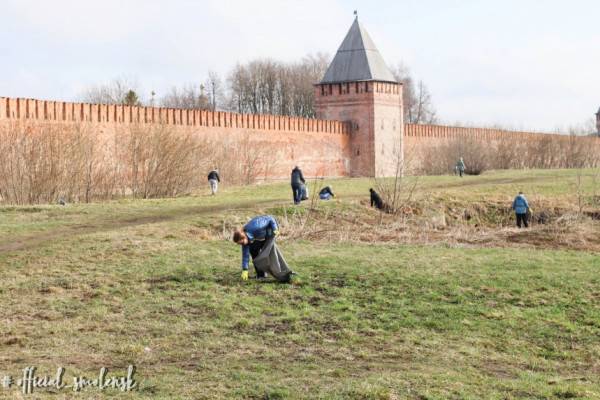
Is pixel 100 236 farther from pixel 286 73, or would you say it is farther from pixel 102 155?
pixel 286 73

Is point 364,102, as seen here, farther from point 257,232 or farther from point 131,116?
point 257,232

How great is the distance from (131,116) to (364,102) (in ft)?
43.9

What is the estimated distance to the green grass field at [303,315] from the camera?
23.7 ft

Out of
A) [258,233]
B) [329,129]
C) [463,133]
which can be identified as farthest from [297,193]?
[463,133]

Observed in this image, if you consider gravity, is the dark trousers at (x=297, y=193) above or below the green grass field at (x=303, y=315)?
above

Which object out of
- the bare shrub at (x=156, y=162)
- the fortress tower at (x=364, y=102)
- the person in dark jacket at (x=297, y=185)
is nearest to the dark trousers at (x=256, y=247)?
the person in dark jacket at (x=297, y=185)

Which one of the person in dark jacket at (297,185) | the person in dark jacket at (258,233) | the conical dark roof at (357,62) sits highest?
the conical dark roof at (357,62)

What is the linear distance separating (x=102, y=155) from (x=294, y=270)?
44.6 feet

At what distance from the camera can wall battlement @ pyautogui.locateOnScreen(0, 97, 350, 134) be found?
22.9 metres

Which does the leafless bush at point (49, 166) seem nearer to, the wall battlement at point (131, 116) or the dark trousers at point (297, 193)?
the wall battlement at point (131, 116)

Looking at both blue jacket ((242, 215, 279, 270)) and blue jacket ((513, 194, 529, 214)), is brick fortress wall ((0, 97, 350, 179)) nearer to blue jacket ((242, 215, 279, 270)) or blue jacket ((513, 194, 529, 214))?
blue jacket ((513, 194, 529, 214))

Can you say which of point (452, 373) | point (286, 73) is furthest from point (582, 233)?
point (286, 73)

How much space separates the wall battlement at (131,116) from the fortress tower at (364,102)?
3.21 metres

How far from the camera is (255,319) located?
30.5ft
